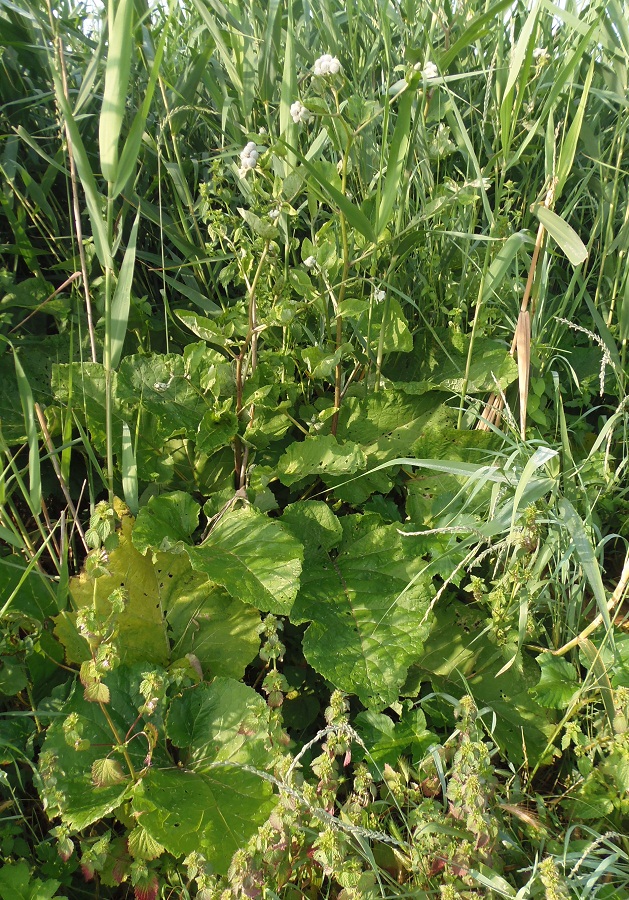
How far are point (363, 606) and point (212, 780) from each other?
46cm

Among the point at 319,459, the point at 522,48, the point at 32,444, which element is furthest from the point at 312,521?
the point at 522,48

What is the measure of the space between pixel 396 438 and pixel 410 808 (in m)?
0.87

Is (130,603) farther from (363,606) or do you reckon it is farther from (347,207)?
(347,207)

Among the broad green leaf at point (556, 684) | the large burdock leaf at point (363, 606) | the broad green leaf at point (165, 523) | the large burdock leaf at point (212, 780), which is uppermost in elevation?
the broad green leaf at point (165, 523)

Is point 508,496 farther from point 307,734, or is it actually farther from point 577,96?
point 577,96

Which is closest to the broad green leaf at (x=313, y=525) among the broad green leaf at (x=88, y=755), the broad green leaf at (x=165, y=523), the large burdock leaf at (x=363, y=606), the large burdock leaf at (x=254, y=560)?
the large burdock leaf at (x=363, y=606)

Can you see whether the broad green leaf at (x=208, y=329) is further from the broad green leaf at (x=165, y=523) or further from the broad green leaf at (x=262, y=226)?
the broad green leaf at (x=165, y=523)

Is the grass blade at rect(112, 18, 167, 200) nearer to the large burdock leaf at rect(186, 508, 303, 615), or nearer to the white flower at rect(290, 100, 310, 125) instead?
the white flower at rect(290, 100, 310, 125)

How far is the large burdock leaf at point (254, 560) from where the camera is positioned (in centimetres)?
146

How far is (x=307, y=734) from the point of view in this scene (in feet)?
5.28

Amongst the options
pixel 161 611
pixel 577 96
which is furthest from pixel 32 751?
pixel 577 96

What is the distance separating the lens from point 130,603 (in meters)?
1.64

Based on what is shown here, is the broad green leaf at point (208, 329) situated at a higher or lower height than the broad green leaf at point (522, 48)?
lower

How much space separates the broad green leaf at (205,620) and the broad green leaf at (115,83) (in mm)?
865
